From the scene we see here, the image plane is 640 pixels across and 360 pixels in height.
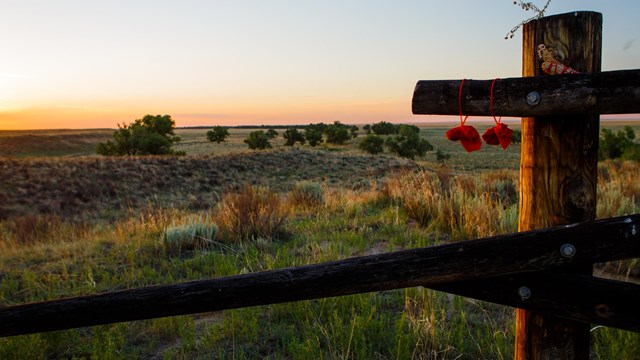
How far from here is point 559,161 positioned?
214 cm

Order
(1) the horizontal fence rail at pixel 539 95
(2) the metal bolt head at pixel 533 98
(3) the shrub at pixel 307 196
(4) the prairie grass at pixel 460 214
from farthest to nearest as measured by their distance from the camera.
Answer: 1. (3) the shrub at pixel 307 196
2. (4) the prairie grass at pixel 460 214
3. (2) the metal bolt head at pixel 533 98
4. (1) the horizontal fence rail at pixel 539 95

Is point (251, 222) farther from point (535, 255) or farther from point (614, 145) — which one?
point (614, 145)

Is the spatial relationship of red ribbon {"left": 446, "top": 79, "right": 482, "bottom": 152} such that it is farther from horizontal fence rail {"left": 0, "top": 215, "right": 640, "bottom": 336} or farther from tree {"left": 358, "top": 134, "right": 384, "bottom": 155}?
tree {"left": 358, "top": 134, "right": 384, "bottom": 155}

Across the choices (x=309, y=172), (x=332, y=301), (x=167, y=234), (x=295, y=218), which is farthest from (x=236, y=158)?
(x=332, y=301)

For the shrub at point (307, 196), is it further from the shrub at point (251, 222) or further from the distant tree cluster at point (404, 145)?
the distant tree cluster at point (404, 145)

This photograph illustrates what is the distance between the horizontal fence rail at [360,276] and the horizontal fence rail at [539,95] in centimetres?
50

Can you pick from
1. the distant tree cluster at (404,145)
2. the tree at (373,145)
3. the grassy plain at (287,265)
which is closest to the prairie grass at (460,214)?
the grassy plain at (287,265)

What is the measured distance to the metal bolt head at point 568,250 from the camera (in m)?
1.94

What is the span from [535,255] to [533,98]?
2.29 ft

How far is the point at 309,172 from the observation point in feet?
91.9

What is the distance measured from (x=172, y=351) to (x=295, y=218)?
19.1 ft

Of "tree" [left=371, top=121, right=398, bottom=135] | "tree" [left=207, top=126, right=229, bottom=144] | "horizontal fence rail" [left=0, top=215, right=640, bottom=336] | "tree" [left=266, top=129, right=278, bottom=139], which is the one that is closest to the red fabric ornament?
"horizontal fence rail" [left=0, top=215, right=640, bottom=336]

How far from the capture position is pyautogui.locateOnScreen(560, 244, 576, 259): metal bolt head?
1938 mm

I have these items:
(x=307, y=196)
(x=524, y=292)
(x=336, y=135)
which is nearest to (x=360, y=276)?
(x=524, y=292)
